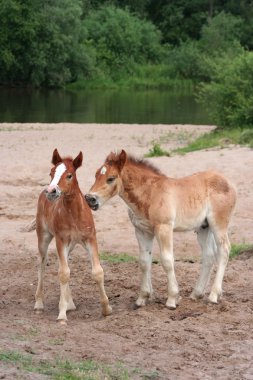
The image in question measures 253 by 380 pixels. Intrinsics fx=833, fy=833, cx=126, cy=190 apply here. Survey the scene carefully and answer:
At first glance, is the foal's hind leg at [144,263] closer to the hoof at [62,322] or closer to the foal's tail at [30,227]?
the hoof at [62,322]

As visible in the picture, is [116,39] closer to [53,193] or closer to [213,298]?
[213,298]

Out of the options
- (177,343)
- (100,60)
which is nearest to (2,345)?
(177,343)

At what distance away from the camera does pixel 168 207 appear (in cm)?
817

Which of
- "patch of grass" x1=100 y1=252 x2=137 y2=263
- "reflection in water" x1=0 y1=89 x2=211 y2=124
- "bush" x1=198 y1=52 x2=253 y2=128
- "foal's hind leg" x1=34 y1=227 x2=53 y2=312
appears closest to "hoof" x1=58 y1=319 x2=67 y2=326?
"foal's hind leg" x1=34 y1=227 x2=53 y2=312

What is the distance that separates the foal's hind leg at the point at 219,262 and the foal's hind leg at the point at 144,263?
2.12ft

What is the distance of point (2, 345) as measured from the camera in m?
6.39

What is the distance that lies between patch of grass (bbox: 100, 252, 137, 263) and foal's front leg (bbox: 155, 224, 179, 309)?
2.33m

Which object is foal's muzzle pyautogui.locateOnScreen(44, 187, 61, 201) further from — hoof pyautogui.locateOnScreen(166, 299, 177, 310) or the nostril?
hoof pyautogui.locateOnScreen(166, 299, 177, 310)

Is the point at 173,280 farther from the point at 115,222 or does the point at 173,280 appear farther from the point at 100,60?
the point at 100,60

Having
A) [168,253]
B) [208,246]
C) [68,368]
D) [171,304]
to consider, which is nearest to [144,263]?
[168,253]

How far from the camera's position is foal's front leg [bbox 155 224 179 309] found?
8.05m

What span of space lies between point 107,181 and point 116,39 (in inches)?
2270

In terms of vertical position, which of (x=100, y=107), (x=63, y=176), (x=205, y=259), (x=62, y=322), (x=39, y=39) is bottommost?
(x=100, y=107)

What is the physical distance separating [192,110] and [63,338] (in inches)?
1322
